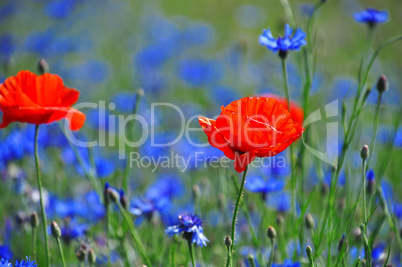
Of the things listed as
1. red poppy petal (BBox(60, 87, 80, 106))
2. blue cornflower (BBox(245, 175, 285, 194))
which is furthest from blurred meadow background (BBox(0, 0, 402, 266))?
red poppy petal (BBox(60, 87, 80, 106))

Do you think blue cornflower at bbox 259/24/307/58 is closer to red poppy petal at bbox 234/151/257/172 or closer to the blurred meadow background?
the blurred meadow background

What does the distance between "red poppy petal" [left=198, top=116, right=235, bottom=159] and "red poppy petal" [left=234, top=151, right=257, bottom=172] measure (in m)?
0.02

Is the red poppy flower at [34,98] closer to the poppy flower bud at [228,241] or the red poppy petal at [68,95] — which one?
the red poppy petal at [68,95]

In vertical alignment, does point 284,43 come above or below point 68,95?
above

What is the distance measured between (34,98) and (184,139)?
189 centimetres

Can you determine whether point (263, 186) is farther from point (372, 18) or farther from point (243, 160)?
point (372, 18)

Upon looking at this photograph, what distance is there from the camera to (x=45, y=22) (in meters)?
6.21

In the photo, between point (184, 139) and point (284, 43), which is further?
point (184, 139)

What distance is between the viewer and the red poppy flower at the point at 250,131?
1074mm

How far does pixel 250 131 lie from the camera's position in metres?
1.07

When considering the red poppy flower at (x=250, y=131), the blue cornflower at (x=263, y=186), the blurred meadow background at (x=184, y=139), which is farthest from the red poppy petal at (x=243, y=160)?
the blue cornflower at (x=263, y=186)

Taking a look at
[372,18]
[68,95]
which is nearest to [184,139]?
[372,18]

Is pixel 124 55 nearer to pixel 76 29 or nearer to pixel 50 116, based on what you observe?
pixel 76 29

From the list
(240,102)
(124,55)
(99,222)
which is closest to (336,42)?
(124,55)
